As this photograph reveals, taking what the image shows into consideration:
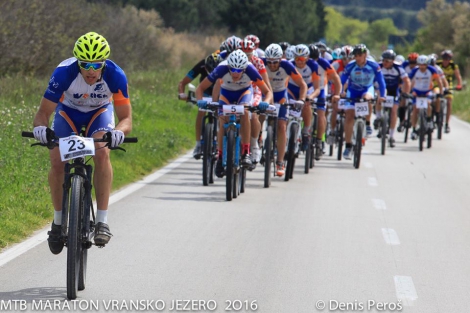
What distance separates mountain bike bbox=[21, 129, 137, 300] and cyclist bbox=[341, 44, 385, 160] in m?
11.0

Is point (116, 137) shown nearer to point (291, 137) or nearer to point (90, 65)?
point (90, 65)

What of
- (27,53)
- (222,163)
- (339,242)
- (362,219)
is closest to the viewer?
(339,242)

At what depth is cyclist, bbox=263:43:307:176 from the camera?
1516 cm

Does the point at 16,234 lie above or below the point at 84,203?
below

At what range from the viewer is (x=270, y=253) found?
9.36m

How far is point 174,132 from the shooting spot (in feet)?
68.5

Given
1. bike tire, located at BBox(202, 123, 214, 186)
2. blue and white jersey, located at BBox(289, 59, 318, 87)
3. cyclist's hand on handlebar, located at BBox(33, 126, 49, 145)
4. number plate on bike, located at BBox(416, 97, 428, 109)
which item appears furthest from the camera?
number plate on bike, located at BBox(416, 97, 428, 109)

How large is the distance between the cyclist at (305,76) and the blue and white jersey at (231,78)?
3.12 meters

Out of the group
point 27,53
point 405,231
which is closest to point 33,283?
point 405,231

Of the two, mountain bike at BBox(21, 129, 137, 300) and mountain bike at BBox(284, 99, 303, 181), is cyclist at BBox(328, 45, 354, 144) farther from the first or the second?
mountain bike at BBox(21, 129, 137, 300)

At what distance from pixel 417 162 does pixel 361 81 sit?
2137mm

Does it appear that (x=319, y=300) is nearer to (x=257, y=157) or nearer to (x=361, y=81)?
(x=257, y=157)

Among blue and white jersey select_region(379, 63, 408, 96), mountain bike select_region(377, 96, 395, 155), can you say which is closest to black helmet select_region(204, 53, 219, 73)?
mountain bike select_region(377, 96, 395, 155)

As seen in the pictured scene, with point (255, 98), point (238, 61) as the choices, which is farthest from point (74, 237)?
point (255, 98)
